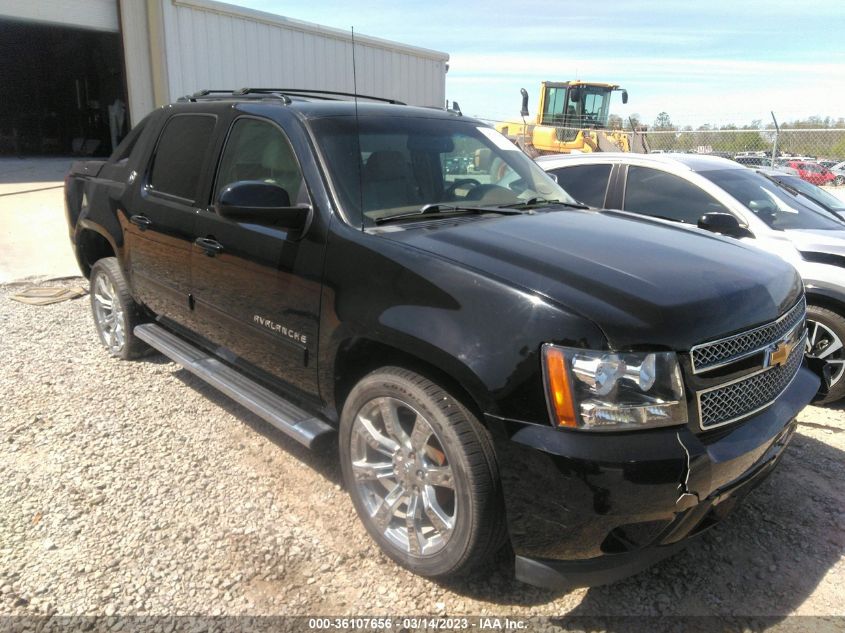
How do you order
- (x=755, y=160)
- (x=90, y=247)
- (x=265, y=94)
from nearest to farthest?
1. (x=265, y=94)
2. (x=90, y=247)
3. (x=755, y=160)

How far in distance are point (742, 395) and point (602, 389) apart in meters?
0.69

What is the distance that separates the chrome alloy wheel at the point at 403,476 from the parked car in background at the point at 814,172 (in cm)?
2087

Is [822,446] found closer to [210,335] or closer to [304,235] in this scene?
[304,235]

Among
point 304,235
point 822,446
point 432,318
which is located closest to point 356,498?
point 432,318

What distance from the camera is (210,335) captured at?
383 centimetres

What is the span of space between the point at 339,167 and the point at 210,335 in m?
1.40

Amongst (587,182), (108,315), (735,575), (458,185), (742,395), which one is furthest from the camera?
(587,182)

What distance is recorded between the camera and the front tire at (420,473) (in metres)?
2.32

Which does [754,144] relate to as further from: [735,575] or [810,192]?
[735,575]

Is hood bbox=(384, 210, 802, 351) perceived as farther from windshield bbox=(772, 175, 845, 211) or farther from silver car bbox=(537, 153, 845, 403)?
windshield bbox=(772, 175, 845, 211)

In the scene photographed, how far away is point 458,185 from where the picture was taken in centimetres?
349

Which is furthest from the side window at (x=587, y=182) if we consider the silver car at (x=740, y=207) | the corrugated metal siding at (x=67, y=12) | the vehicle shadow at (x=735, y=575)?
the corrugated metal siding at (x=67, y=12)

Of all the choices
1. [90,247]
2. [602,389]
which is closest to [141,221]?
[90,247]

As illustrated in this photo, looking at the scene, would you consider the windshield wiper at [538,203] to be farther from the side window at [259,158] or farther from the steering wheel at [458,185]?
the side window at [259,158]
